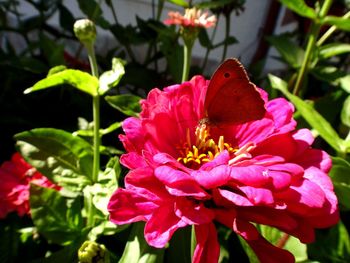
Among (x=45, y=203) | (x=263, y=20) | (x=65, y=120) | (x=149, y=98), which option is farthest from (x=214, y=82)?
(x=263, y=20)

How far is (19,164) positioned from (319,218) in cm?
36

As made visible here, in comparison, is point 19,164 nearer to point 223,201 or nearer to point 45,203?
point 45,203

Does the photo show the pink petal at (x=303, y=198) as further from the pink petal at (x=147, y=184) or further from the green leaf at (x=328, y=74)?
the green leaf at (x=328, y=74)

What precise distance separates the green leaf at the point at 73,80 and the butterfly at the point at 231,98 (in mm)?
108

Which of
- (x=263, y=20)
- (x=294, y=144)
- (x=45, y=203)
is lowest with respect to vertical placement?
(x=263, y=20)

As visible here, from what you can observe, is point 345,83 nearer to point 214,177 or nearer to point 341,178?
point 341,178

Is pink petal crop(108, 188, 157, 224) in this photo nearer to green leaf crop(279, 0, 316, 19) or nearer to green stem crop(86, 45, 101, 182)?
green stem crop(86, 45, 101, 182)

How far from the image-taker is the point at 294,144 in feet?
1.05

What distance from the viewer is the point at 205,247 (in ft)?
0.91

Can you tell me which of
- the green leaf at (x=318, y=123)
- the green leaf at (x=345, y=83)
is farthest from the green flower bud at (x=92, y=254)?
the green leaf at (x=345, y=83)

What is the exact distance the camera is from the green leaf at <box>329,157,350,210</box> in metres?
0.37

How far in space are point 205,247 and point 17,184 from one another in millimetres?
301

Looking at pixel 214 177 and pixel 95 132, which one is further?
pixel 95 132

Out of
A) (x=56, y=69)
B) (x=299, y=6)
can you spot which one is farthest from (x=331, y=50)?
(x=56, y=69)
